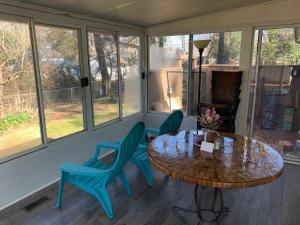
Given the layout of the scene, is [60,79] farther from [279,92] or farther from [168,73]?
[279,92]

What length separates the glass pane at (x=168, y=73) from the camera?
13.1ft

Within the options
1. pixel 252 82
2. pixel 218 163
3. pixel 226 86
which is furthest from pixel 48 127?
pixel 252 82

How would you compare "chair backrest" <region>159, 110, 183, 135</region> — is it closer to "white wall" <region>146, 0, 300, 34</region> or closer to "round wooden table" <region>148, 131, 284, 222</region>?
"round wooden table" <region>148, 131, 284, 222</region>

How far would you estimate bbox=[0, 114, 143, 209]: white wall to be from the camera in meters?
2.28

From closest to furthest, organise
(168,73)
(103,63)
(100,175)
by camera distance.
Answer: (100,175) < (103,63) < (168,73)

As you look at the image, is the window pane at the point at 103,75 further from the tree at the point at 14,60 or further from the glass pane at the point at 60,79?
the tree at the point at 14,60

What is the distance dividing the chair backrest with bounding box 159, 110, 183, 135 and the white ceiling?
52.5 inches

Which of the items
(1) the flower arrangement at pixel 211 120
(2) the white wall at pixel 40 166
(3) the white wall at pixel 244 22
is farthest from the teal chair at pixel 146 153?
(3) the white wall at pixel 244 22

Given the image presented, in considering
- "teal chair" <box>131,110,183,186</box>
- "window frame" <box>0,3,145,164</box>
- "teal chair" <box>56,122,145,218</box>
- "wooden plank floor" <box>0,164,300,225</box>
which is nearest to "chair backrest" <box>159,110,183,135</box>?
"teal chair" <box>131,110,183,186</box>

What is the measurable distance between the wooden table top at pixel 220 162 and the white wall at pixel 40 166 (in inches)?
52.4

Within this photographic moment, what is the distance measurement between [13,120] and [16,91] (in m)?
0.31

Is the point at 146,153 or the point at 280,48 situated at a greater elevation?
the point at 280,48

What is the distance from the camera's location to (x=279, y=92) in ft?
11.1

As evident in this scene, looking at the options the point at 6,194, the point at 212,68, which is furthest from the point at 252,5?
the point at 6,194
